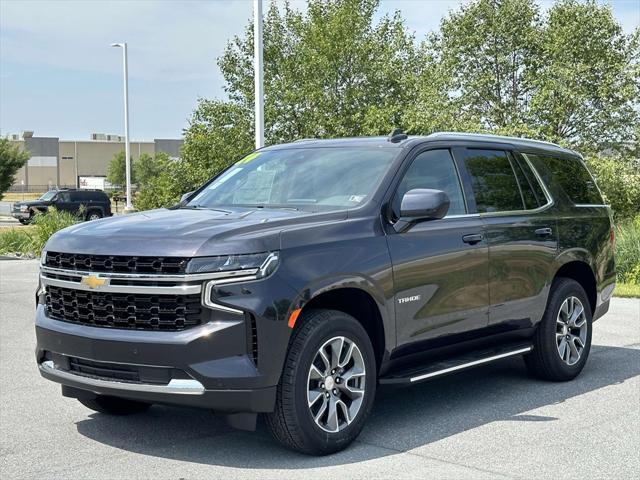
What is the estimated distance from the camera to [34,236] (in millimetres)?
23953

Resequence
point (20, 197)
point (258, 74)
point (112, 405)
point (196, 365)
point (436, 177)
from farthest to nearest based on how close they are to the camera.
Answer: point (20, 197)
point (258, 74)
point (436, 177)
point (112, 405)
point (196, 365)

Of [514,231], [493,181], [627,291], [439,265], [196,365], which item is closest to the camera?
[196,365]

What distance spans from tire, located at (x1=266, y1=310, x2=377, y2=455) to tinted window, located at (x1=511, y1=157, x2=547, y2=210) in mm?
2437

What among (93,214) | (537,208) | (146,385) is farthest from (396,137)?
(93,214)

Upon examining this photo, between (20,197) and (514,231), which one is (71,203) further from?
(20,197)

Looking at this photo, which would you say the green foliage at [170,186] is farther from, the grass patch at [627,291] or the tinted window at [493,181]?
the tinted window at [493,181]

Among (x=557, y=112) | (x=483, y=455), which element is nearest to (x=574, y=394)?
(x=483, y=455)

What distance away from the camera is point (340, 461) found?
17.2ft

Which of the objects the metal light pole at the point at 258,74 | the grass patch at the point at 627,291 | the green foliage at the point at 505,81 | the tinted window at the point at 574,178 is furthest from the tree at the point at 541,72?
the tinted window at the point at 574,178

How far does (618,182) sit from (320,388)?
20173 mm

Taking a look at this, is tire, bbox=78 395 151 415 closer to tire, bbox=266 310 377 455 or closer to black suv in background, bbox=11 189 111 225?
tire, bbox=266 310 377 455

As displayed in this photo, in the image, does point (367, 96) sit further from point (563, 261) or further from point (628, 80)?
point (563, 261)

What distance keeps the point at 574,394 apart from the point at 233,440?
9.52 feet

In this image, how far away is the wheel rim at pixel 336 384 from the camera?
529cm
